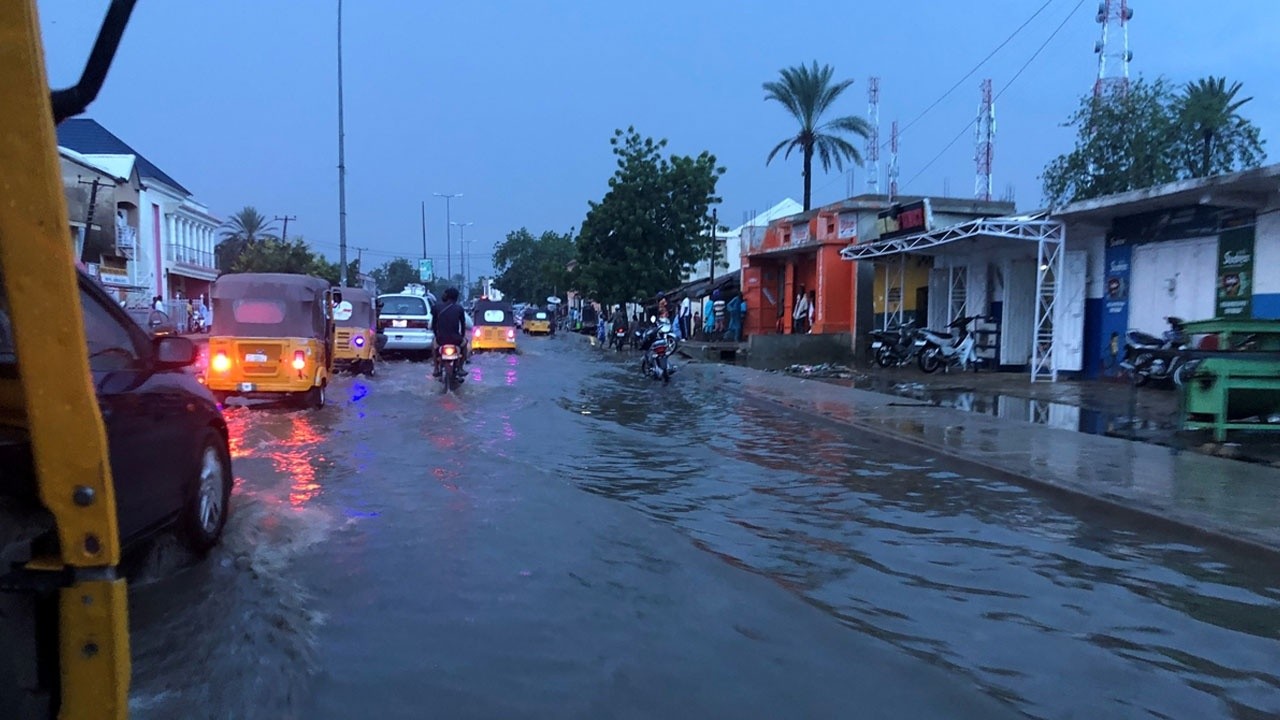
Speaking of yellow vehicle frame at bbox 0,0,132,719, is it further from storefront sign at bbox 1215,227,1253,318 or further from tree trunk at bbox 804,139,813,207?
tree trunk at bbox 804,139,813,207

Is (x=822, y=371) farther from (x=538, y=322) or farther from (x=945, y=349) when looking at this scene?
(x=538, y=322)

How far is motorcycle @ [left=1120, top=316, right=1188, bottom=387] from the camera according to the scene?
1523cm

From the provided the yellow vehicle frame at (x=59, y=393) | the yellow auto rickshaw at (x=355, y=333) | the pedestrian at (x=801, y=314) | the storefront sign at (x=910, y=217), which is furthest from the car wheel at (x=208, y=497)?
the pedestrian at (x=801, y=314)

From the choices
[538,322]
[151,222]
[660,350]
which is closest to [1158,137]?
[660,350]

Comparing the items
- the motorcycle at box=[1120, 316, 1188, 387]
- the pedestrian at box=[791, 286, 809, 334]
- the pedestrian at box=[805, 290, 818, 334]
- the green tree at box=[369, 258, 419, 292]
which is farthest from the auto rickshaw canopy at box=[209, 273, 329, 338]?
the green tree at box=[369, 258, 419, 292]

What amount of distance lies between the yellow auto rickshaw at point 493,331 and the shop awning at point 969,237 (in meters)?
12.4

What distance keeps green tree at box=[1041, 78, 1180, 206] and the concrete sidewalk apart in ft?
77.4

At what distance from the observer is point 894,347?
2331 cm

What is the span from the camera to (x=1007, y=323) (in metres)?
22.4

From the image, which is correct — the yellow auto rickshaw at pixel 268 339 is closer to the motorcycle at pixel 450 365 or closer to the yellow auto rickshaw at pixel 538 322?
the motorcycle at pixel 450 365

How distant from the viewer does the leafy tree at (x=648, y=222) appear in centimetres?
3991

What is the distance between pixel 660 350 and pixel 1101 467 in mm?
11843

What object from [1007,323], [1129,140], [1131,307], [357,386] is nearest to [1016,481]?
[1131,307]

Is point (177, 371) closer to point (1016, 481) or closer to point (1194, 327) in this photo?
point (1016, 481)
